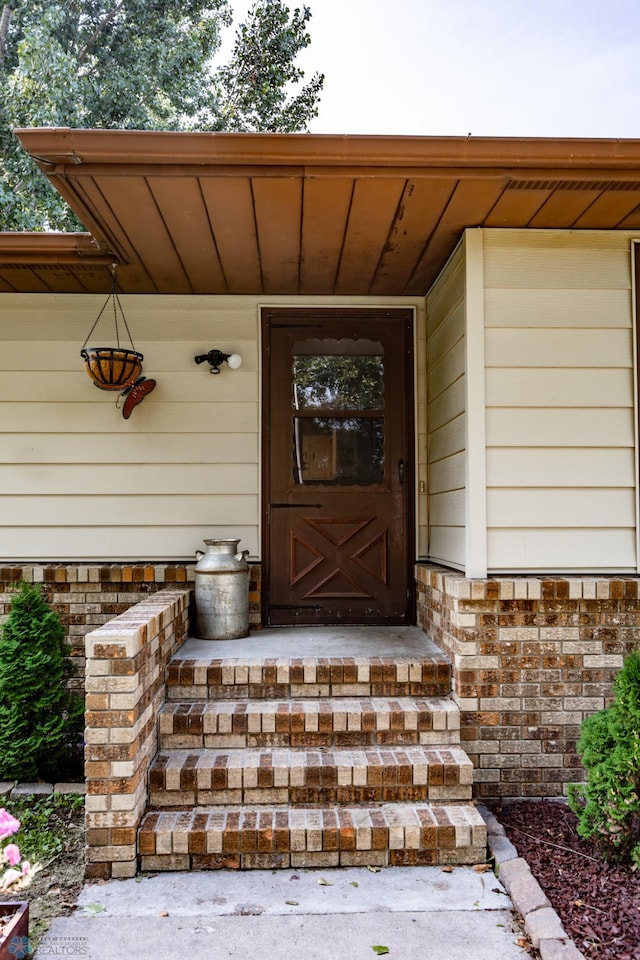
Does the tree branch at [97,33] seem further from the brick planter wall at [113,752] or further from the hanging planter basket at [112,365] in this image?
the brick planter wall at [113,752]

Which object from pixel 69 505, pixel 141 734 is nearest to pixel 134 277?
pixel 69 505

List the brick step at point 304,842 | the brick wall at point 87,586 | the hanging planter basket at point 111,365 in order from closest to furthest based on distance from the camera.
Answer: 1. the brick step at point 304,842
2. the hanging planter basket at point 111,365
3. the brick wall at point 87,586

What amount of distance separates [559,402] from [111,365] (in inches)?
93.3

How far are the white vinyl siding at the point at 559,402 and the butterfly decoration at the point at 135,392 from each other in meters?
2.01

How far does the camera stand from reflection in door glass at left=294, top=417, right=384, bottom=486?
392cm

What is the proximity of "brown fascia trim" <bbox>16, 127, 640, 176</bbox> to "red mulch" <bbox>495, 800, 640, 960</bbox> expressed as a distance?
2675 mm

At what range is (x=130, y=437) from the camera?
385cm

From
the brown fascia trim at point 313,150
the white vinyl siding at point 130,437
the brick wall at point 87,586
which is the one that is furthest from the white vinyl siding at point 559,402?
the brick wall at point 87,586

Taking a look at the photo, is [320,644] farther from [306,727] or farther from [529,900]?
[529,900]

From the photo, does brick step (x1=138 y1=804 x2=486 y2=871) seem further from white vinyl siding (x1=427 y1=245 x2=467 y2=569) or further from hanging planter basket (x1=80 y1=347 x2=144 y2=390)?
hanging planter basket (x1=80 y1=347 x2=144 y2=390)

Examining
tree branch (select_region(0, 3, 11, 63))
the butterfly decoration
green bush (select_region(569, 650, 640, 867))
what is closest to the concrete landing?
green bush (select_region(569, 650, 640, 867))

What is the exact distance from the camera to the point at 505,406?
3025 mm

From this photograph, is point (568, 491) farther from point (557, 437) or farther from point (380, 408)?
point (380, 408)

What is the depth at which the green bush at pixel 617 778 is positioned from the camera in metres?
2.21
